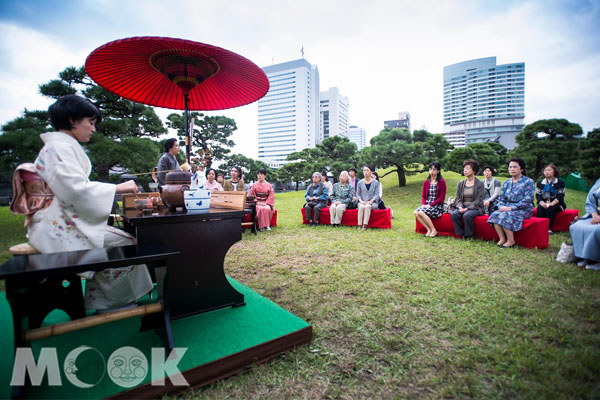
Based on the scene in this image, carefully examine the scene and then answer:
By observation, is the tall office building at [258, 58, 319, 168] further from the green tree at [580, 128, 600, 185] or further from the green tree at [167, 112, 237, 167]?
the green tree at [580, 128, 600, 185]

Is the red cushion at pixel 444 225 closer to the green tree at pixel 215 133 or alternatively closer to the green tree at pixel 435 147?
the green tree at pixel 435 147

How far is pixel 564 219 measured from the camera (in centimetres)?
543

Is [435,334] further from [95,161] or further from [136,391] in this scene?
[95,161]

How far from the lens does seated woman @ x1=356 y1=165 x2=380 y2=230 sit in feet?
20.6

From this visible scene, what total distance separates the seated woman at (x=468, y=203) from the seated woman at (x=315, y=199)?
303cm

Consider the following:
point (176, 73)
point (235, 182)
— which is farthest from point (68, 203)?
point (235, 182)

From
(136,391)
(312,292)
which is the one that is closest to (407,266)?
(312,292)

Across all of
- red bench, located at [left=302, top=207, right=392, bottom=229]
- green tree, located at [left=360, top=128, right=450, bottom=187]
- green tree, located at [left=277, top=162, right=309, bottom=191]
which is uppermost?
green tree, located at [left=360, top=128, right=450, bottom=187]

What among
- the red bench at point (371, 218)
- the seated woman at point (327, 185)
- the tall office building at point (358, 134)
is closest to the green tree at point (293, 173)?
the seated woman at point (327, 185)

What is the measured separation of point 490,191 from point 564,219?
150 centimetres

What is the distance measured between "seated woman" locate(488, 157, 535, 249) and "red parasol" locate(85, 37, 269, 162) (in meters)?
4.17

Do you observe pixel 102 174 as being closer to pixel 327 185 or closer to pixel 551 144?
pixel 327 185

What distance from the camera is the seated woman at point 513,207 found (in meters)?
4.24

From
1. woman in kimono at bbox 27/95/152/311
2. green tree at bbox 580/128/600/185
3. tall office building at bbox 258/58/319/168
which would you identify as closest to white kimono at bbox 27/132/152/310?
woman in kimono at bbox 27/95/152/311
